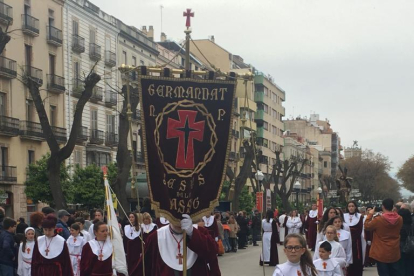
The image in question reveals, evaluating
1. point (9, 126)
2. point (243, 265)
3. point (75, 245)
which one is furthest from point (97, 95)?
point (75, 245)

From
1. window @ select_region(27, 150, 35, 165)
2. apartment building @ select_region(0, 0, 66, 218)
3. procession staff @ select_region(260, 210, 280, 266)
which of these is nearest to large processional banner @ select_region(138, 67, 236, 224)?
procession staff @ select_region(260, 210, 280, 266)

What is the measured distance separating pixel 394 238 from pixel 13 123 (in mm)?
29802

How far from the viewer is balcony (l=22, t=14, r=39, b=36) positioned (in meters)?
40.9

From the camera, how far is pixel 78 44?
46469 mm

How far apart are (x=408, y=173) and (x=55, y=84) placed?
67784 millimetres

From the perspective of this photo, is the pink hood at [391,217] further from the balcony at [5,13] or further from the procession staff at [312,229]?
the balcony at [5,13]

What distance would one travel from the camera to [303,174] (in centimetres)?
10944

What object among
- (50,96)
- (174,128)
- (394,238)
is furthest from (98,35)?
(174,128)

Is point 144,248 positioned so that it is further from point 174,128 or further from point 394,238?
point 394,238

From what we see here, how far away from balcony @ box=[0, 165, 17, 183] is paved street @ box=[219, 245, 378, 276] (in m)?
14.7

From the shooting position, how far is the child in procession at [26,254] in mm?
11914

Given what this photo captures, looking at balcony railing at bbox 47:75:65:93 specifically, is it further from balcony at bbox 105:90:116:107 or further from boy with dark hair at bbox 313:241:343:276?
boy with dark hair at bbox 313:241:343:276

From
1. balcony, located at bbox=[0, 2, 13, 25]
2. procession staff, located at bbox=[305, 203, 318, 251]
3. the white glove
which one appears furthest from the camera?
balcony, located at bbox=[0, 2, 13, 25]

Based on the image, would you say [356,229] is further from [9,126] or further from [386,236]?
[9,126]
